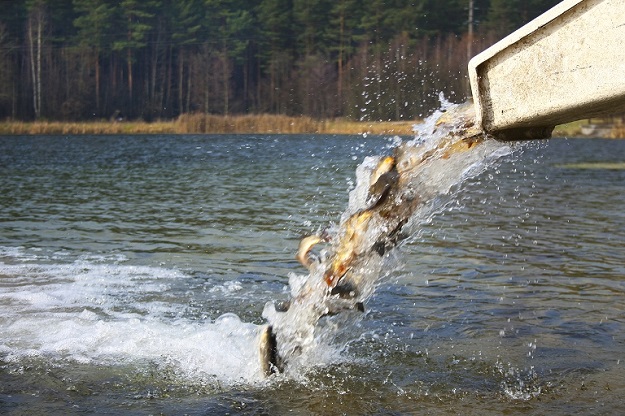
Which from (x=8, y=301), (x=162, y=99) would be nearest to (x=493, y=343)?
(x=8, y=301)

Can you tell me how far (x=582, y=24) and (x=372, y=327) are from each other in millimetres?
3342

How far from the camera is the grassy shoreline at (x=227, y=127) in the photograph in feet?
157

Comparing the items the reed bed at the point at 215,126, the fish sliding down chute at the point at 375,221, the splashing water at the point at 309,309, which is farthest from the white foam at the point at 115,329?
the reed bed at the point at 215,126

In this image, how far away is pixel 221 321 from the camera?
7.41 metres

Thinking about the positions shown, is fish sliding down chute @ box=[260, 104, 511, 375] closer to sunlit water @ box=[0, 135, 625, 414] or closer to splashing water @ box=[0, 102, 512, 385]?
splashing water @ box=[0, 102, 512, 385]

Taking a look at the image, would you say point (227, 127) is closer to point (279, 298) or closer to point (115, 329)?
point (279, 298)

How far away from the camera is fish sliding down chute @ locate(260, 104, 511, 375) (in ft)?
19.3

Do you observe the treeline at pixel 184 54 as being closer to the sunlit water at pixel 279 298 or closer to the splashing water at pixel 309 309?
the sunlit water at pixel 279 298

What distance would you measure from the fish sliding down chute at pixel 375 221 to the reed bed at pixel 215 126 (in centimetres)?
3325

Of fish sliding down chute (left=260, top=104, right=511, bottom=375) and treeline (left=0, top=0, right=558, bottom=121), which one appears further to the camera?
treeline (left=0, top=0, right=558, bottom=121)

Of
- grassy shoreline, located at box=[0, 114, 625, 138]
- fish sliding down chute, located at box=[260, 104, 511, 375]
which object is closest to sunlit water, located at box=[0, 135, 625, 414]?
fish sliding down chute, located at box=[260, 104, 511, 375]

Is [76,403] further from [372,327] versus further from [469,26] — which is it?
[469,26]

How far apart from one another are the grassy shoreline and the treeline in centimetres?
488

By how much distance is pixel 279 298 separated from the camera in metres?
8.70
